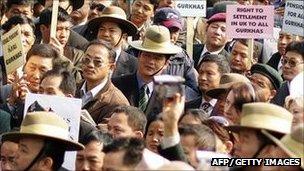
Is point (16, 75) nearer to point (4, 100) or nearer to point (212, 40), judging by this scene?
point (4, 100)

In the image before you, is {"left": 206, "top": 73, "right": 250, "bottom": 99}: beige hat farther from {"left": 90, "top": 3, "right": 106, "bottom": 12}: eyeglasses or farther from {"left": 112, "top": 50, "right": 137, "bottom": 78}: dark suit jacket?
{"left": 90, "top": 3, "right": 106, "bottom": 12}: eyeglasses

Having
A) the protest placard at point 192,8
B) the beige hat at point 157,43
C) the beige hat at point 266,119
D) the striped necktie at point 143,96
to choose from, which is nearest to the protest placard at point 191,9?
the protest placard at point 192,8

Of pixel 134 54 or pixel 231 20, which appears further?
pixel 134 54

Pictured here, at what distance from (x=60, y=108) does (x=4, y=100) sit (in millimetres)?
1758

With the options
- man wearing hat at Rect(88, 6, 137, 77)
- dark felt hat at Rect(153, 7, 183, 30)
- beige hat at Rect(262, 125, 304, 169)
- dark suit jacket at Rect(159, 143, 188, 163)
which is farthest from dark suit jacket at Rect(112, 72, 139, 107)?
beige hat at Rect(262, 125, 304, 169)

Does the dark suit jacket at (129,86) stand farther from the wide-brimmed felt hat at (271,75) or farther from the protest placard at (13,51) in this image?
the wide-brimmed felt hat at (271,75)

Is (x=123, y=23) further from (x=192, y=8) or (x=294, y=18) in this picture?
(x=294, y=18)

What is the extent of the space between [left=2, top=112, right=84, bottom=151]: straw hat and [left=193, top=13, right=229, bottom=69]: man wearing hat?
487 cm

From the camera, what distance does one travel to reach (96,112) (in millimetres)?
11172

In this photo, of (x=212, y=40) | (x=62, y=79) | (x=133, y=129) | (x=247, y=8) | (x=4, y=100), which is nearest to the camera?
(x=133, y=129)

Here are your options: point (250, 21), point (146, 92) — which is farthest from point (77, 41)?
point (146, 92)

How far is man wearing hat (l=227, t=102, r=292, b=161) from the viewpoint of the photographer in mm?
8016

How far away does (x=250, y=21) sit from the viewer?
42.6 feet

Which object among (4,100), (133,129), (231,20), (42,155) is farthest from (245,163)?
(231,20)
